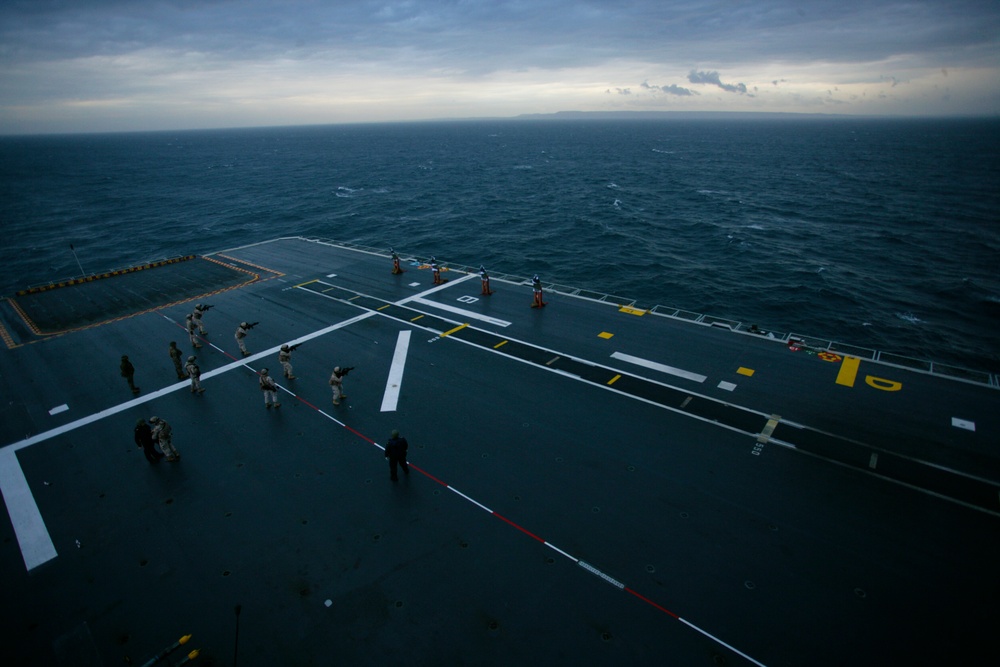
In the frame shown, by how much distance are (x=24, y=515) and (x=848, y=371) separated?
93.2 ft

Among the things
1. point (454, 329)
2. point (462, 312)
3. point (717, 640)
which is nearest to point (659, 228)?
point (462, 312)

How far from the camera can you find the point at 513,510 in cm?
1224

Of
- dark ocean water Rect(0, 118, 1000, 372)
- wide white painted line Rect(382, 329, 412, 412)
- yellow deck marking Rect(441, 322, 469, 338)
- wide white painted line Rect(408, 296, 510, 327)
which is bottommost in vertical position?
dark ocean water Rect(0, 118, 1000, 372)

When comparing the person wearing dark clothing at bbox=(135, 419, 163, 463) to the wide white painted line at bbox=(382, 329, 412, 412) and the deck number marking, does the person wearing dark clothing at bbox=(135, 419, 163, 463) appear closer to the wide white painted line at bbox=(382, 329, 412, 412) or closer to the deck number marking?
the wide white painted line at bbox=(382, 329, 412, 412)

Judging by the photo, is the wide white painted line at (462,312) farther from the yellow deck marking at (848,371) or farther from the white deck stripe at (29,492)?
the yellow deck marking at (848,371)

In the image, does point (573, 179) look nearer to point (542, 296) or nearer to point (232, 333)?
point (542, 296)

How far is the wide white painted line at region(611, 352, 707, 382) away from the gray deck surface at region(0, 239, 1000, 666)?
0.11 m

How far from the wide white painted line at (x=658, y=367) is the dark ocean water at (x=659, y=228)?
1946cm

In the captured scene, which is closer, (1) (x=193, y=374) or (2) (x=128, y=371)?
(1) (x=193, y=374)

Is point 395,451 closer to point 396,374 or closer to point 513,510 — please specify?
point 513,510

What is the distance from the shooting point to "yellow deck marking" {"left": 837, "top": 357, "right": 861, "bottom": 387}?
59.4 feet

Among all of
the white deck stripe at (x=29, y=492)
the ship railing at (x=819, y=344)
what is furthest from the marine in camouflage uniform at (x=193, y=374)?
the ship railing at (x=819, y=344)

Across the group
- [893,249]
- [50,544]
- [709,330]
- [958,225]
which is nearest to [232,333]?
[50,544]

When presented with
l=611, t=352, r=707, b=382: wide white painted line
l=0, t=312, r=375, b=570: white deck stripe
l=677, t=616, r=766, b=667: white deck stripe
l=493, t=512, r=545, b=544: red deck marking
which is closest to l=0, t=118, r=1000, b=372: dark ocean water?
l=611, t=352, r=707, b=382: wide white painted line
